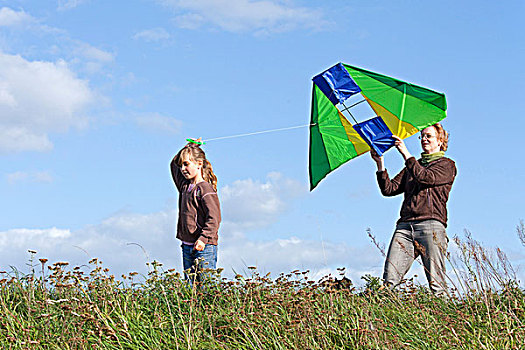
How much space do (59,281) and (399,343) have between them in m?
3.22

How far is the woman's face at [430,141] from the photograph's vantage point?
7.44 meters

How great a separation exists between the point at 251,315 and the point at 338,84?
130 inches

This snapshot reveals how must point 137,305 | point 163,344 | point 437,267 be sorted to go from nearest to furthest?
point 163,344 → point 137,305 → point 437,267

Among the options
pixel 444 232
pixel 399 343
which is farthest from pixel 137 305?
pixel 444 232

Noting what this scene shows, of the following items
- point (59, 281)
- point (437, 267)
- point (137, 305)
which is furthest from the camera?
point (437, 267)

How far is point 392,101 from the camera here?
7.73m

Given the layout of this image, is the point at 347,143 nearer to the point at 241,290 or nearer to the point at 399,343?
the point at 241,290

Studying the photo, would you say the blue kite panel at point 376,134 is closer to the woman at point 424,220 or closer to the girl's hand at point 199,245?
the woman at point 424,220

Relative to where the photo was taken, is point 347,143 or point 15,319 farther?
point 347,143

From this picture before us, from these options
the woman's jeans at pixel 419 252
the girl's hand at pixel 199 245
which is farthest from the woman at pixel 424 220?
the girl's hand at pixel 199 245

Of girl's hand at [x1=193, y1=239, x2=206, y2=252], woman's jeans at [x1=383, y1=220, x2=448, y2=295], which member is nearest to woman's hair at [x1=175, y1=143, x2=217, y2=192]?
girl's hand at [x1=193, y1=239, x2=206, y2=252]

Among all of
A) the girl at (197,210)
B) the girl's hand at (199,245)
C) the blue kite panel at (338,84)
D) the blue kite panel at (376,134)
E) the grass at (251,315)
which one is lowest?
the grass at (251,315)

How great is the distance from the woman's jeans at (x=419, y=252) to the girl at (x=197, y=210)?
193 centimetres

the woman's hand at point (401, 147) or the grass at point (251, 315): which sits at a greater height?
the woman's hand at point (401, 147)
